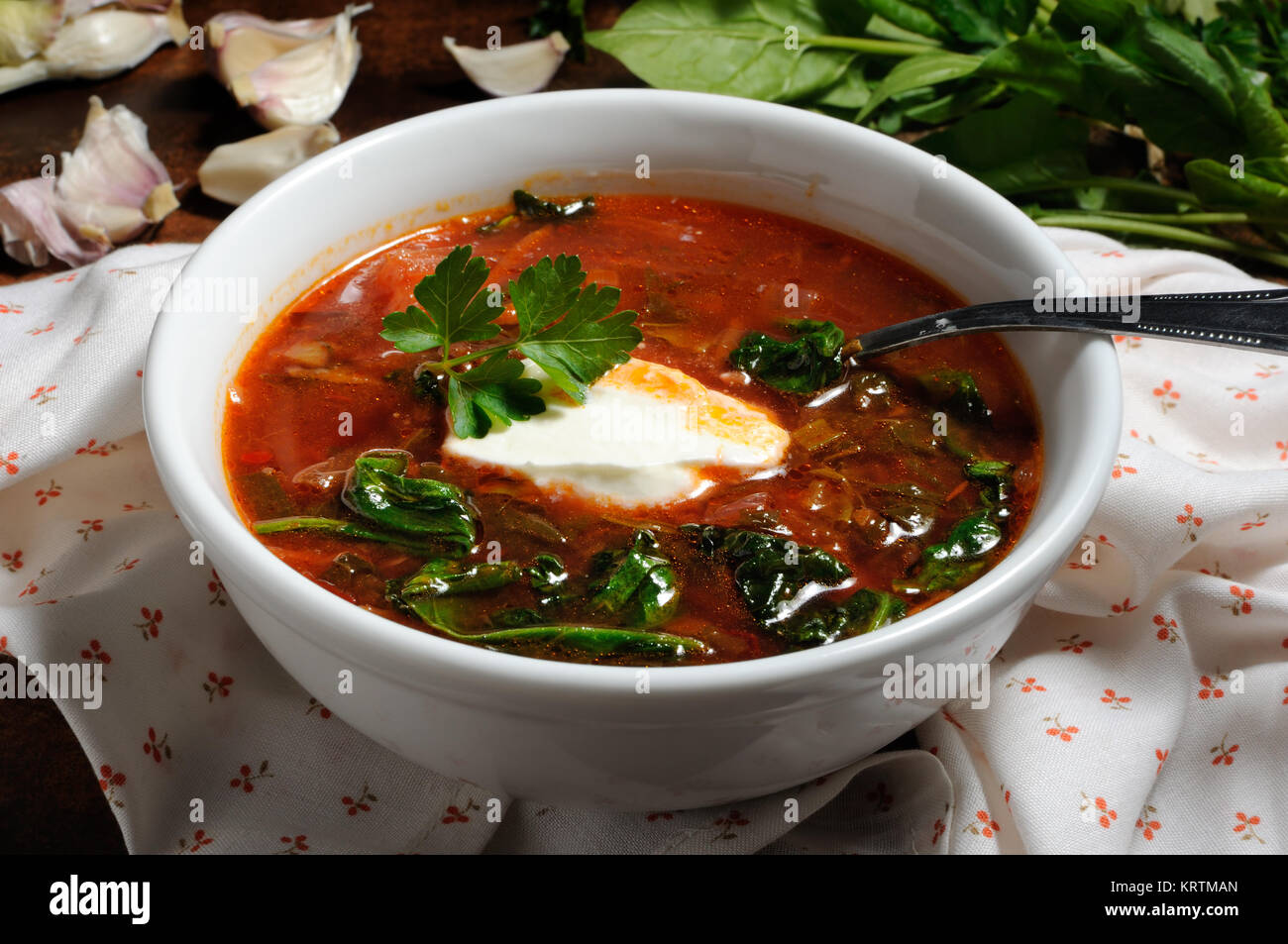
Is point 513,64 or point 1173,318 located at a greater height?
point 1173,318

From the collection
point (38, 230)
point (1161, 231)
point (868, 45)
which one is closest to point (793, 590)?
point (1161, 231)

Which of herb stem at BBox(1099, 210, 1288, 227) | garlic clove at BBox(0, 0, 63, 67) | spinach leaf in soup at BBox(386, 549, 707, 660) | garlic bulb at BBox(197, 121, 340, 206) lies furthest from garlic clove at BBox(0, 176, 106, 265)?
herb stem at BBox(1099, 210, 1288, 227)

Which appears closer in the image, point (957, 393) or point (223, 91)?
point (957, 393)

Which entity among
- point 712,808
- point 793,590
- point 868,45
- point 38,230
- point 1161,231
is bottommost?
point 712,808

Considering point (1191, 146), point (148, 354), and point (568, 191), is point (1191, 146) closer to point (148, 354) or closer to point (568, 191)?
point (568, 191)

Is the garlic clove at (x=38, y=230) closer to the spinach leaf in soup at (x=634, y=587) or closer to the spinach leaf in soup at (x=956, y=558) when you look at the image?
the spinach leaf in soup at (x=634, y=587)

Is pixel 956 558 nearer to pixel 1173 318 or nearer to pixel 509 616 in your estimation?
pixel 1173 318
